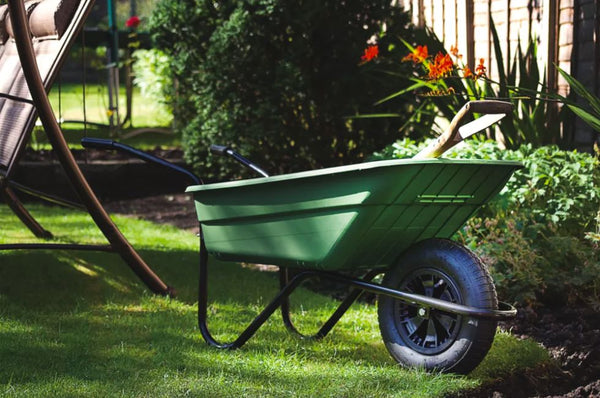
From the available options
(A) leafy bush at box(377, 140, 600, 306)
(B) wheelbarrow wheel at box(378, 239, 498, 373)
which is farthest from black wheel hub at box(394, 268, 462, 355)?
(A) leafy bush at box(377, 140, 600, 306)

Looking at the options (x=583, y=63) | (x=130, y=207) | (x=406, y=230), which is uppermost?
(x=583, y=63)

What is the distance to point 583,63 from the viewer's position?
4812mm

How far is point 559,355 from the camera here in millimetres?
3230

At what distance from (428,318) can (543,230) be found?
1.42 metres

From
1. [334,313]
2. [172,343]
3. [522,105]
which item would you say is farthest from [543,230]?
[172,343]

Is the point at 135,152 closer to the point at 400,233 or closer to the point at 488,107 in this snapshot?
the point at 400,233

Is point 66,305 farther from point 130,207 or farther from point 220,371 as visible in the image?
point 130,207

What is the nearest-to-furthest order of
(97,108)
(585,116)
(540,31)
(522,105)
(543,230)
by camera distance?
(585,116) < (543,230) < (522,105) < (540,31) < (97,108)

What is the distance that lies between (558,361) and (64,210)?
477 centimetres

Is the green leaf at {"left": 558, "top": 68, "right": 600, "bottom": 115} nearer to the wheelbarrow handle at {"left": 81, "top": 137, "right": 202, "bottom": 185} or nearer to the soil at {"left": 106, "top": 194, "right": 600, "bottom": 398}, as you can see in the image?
the soil at {"left": 106, "top": 194, "right": 600, "bottom": 398}

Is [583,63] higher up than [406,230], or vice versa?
[583,63]

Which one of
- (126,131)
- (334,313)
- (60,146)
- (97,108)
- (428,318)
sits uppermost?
(60,146)

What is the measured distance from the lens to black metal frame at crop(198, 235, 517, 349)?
259 cm

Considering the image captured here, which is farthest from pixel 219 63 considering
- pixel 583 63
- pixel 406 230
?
pixel 406 230
